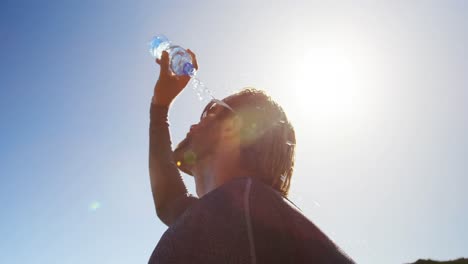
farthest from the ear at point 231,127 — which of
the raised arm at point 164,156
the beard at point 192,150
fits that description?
the raised arm at point 164,156

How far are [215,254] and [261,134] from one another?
141cm

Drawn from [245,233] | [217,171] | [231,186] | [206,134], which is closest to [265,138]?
[217,171]

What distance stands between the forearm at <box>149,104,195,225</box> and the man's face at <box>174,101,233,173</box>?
1.19 ft

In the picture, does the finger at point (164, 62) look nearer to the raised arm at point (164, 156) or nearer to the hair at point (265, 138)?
the raised arm at point (164, 156)

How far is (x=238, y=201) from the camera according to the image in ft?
6.36

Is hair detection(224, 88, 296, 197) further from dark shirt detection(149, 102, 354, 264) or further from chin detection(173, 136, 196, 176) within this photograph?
dark shirt detection(149, 102, 354, 264)

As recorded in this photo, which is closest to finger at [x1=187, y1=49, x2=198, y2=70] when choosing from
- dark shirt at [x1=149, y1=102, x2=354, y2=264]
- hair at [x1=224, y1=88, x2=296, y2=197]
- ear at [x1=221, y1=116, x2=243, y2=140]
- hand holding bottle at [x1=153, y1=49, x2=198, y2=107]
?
hand holding bottle at [x1=153, y1=49, x2=198, y2=107]

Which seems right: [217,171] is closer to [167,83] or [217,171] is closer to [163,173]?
[163,173]

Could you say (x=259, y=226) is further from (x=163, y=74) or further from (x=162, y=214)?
(x=163, y=74)

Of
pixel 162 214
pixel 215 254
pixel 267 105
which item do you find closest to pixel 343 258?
pixel 215 254

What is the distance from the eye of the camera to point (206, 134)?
3.48 metres

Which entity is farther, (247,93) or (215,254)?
(247,93)

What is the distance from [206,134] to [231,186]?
1439 mm

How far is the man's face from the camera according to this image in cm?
342
